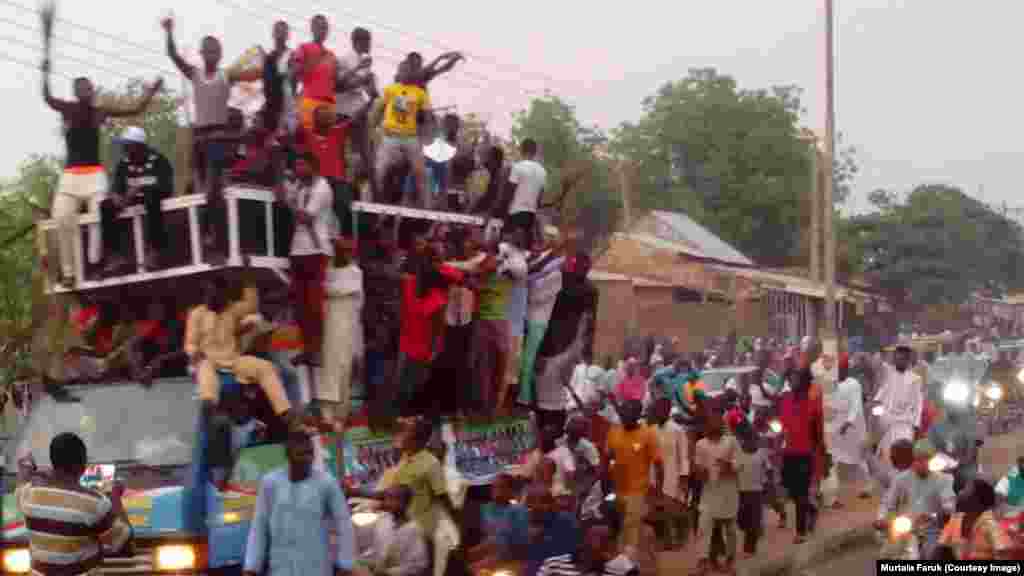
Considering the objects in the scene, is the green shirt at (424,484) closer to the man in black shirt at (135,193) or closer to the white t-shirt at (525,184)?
the man in black shirt at (135,193)

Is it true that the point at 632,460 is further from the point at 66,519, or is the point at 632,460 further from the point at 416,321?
the point at 66,519

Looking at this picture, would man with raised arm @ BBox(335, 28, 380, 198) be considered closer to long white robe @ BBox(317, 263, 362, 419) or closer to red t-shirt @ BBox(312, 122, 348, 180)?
red t-shirt @ BBox(312, 122, 348, 180)

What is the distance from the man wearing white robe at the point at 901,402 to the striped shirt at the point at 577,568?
744 centimetres

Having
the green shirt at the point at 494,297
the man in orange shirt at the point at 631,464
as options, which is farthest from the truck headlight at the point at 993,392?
the green shirt at the point at 494,297

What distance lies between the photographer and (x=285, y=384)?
11.0 meters

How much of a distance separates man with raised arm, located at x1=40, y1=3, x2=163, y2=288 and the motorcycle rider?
5.75 metres

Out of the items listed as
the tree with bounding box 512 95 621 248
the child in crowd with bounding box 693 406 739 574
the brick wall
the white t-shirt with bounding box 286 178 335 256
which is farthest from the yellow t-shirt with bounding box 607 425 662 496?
the tree with bounding box 512 95 621 248

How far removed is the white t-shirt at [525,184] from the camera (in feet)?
47.0

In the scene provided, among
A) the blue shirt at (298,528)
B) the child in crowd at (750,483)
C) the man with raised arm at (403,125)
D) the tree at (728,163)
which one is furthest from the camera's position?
the tree at (728,163)

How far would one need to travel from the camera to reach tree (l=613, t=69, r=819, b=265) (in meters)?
60.4

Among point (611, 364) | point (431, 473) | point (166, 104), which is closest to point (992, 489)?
point (431, 473)

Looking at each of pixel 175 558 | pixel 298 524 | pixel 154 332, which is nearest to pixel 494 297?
pixel 154 332

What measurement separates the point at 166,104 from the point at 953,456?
28.0 meters

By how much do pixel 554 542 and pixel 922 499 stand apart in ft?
9.09
